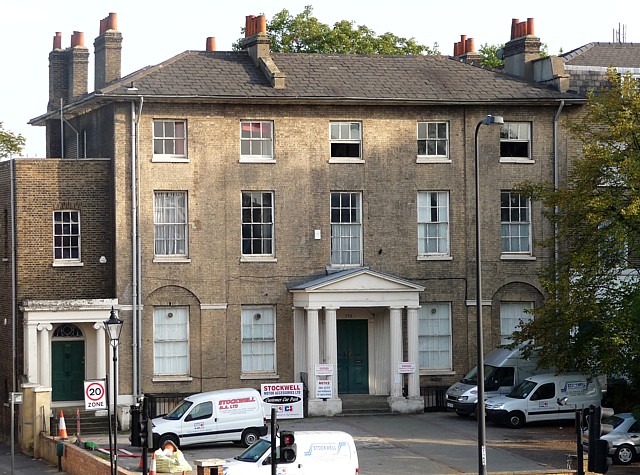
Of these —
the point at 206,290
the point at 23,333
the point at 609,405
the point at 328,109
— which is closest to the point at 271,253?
→ the point at 206,290

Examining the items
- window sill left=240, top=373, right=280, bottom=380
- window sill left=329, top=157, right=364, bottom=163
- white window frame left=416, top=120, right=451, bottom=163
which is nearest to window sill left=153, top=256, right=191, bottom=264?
window sill left=240, top=373, right=280, bottom=380

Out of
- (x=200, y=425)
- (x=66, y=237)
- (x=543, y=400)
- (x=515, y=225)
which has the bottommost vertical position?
(x=200, y=425)

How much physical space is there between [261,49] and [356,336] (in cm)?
1077

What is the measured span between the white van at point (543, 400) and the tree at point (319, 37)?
2675 centimetres

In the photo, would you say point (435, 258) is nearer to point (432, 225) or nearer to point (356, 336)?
point (432, 225)

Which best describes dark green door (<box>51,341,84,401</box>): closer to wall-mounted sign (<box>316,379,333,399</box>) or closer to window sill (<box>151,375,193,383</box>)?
window sill (<box>151,375,193,383</box>)

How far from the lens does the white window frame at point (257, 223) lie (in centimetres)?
4412

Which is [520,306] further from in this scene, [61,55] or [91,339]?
[61,55]

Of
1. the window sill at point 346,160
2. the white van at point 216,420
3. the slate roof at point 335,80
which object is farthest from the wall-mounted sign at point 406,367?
the slate roof at point 335,80

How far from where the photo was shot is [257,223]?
44.1m

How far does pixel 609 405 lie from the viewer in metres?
42.2

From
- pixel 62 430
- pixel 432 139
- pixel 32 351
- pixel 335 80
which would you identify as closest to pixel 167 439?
pixel 62 430

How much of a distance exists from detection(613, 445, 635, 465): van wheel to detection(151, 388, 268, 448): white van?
9.87m

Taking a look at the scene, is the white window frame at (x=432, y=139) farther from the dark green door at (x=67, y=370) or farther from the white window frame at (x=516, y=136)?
the dark green door at (x=67, y=370)
